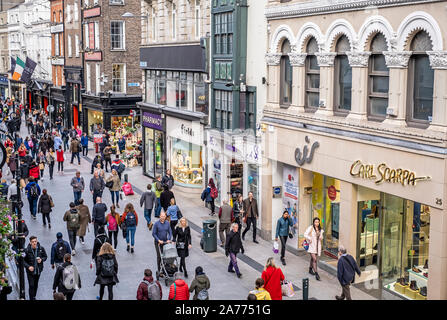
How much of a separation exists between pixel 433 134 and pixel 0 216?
9.44 m

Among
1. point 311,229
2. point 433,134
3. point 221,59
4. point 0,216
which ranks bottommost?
point 311,229

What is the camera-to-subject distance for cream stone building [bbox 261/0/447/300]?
44.4ft

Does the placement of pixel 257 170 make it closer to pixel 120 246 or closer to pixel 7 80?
pixel 120 246

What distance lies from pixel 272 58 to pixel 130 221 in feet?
23.9

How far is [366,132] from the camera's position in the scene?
1566 cm

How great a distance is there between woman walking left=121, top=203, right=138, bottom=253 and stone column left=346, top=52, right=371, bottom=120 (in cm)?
711

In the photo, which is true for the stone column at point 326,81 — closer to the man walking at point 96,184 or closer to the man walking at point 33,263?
the man walking at point 33,263

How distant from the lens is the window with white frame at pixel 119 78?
4503 cm

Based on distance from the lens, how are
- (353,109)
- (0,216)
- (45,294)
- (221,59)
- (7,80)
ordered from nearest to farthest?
(0,216) < (45,294) < (353,109) < (221,59) < (7,80)

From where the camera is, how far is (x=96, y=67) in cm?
4619

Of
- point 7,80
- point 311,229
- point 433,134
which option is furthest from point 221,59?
point 7,80

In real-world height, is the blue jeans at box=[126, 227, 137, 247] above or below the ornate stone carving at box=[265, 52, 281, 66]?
below

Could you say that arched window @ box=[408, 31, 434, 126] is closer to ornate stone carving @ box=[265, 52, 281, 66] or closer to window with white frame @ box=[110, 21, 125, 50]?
ornate stone carving @ box=[265, 52, 281, 66]

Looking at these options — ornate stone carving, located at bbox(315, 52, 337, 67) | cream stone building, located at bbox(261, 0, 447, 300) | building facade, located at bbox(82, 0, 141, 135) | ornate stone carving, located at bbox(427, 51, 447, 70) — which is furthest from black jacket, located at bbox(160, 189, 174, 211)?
building facade, located at bbox(82, 0, 141, 135)
